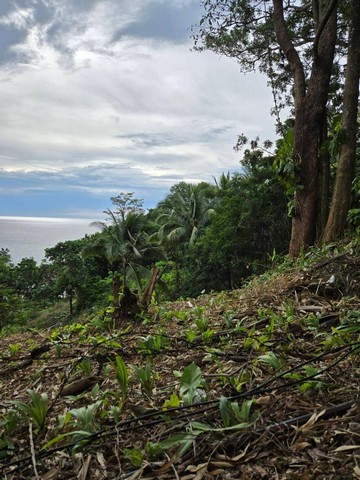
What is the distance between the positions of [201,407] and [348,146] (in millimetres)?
5530

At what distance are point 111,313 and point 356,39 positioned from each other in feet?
19.4

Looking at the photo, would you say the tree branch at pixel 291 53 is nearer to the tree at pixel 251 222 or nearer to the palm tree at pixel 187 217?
the tree at pixel 251 222

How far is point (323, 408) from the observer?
5.18ft

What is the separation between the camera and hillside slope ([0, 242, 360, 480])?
1.39 metres

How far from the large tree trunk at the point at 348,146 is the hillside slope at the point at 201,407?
3144 mm

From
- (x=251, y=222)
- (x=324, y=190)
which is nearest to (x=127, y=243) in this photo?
(x=251, y=222)

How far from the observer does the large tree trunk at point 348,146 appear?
5.91 meters

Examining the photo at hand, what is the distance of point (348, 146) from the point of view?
19.8ft

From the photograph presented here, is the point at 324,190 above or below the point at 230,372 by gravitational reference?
above

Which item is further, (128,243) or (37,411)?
(128,243)

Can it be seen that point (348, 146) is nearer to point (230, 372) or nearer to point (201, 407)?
point (230, 372)

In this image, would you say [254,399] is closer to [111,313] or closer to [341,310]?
[341,310]

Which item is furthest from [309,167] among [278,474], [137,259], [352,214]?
[137,259]

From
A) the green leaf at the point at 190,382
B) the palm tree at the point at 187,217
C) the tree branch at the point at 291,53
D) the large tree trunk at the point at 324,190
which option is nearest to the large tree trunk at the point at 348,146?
the tree branch at the point at 291,53
